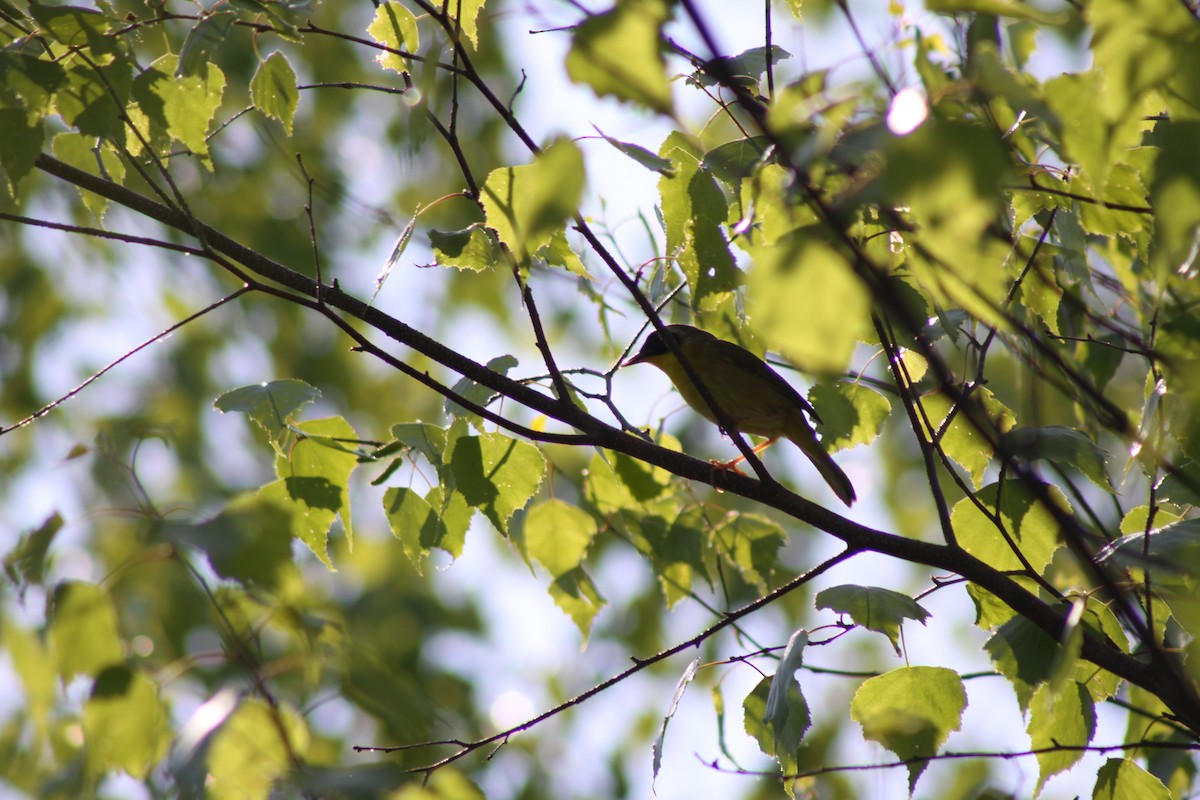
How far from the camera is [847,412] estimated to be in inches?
109

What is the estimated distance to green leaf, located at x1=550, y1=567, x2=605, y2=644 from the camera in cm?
312

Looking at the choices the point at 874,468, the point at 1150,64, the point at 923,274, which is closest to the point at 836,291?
the point at 1150,64

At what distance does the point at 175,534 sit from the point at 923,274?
1615mm

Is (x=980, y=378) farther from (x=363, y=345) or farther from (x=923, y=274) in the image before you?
(x=363, y=345)

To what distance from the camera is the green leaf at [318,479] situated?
2578 mm

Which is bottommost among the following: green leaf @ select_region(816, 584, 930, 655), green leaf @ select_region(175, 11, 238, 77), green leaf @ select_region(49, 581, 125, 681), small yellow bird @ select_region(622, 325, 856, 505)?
green leaf @ select_region(49, 581, 125, 681)

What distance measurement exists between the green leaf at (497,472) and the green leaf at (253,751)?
1.02 m

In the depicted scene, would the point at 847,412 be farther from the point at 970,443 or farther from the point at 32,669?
the point at 32,669

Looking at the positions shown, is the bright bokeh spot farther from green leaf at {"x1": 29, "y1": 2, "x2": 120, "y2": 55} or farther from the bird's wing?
the bird's wing

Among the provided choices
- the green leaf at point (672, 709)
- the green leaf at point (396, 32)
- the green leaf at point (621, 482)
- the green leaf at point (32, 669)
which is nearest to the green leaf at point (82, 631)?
the green leaf at point (32, 669)

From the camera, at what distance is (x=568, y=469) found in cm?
1020

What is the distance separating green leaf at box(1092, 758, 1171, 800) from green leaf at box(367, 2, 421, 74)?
2441 millimetres

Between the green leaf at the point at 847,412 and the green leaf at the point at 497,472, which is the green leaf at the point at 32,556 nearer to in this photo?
the green leaf at the point at 497,472

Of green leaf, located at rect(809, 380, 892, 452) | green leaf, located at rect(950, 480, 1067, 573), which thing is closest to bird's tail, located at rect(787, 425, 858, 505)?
green leaf, located at rect(809, 380, 892, 452)
